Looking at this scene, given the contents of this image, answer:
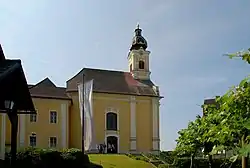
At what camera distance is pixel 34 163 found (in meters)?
27.9

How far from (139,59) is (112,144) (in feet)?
42.2

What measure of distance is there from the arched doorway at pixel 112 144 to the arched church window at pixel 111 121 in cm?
118

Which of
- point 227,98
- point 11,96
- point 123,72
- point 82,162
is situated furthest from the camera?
point 123,72

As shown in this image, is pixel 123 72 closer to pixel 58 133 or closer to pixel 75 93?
pixel 75 93

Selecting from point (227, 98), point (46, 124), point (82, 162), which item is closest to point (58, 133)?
point (46, 124)

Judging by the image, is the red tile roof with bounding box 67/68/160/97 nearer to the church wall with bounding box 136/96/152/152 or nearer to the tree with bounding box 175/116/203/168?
the church wall with bounding box 136/96/152/152

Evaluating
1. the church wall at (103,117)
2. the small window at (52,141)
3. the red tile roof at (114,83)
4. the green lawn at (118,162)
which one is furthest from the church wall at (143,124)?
the green lawn at (118,162)

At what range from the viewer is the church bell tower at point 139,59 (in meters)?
60.1

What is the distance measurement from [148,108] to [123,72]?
22.6 ft

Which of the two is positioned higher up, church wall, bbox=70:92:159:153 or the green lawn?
church wall, bbox=70:92:159:153

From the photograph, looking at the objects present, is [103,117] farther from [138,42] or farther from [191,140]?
[191,140]

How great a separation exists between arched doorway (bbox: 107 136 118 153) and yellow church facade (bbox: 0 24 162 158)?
1 cm

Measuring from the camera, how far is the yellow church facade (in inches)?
2019

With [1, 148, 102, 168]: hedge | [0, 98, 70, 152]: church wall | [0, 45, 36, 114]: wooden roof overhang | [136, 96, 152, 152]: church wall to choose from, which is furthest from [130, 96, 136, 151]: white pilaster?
[0, 45, 36, 114]: wooden roof overhang
